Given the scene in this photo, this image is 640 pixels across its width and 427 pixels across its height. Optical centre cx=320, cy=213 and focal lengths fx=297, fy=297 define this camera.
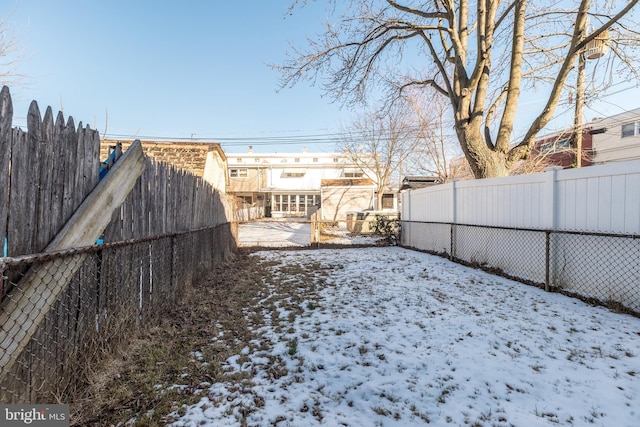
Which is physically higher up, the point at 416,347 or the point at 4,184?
the point at 4,184

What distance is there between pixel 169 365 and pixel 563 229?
6.07 metres

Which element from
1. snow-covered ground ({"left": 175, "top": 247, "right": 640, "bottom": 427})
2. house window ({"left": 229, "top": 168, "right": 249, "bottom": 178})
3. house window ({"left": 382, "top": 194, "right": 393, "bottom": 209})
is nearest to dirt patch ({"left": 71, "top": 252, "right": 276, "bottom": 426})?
snow-covered ground ({"left": 175, "top": 247, "right": 640, "bottom": 427})

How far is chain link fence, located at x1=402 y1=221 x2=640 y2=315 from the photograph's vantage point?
4060mm

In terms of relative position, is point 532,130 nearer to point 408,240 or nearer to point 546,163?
point 408,240

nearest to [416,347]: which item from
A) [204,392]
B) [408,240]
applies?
[204,392]

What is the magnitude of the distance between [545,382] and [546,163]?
68.7ft

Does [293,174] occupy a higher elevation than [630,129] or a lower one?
lower

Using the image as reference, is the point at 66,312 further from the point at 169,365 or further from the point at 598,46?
the point at 598,46

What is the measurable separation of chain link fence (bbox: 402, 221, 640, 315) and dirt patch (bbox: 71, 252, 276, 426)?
16.2ft

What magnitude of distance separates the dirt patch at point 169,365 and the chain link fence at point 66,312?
7.1 inches

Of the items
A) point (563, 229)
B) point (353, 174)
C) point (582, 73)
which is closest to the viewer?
point (563, 229)

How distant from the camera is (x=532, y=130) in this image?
7809 mm

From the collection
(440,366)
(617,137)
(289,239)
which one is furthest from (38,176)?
(617,137)

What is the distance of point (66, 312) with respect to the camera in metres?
2.21
